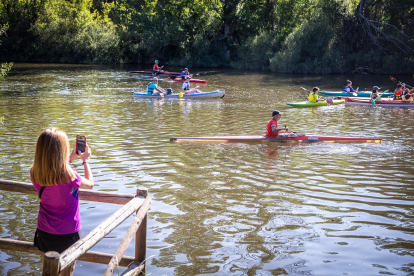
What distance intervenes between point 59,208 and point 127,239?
67 centimetres

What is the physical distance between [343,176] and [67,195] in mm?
7105

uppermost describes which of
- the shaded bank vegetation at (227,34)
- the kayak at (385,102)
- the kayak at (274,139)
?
the shaded bank vegetation at (227,34)

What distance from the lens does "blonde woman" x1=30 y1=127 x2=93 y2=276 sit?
11.0 ft

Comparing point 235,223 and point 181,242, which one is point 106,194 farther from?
point 235,223

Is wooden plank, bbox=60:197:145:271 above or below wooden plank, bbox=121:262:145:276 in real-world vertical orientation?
above

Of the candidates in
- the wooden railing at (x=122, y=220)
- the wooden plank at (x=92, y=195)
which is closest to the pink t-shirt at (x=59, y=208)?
the wooden railing at (x=122, y=220)

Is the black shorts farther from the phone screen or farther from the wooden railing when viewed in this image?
the phone screen

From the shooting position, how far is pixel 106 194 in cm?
411

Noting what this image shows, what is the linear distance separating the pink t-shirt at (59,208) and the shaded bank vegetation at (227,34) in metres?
34.2

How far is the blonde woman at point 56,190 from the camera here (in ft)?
11.0

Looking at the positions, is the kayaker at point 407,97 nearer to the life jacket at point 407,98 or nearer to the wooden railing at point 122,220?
the life jacket at point 407,98

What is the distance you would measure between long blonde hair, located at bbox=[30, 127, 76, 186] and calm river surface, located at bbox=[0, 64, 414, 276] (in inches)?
84.8

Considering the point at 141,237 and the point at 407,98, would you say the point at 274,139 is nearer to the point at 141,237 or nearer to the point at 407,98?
the point at 141,237

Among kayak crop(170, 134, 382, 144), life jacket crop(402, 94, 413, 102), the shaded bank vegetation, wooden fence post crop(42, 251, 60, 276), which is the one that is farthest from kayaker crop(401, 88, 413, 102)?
wooden fence post crop(42, 251, 60, 276)
